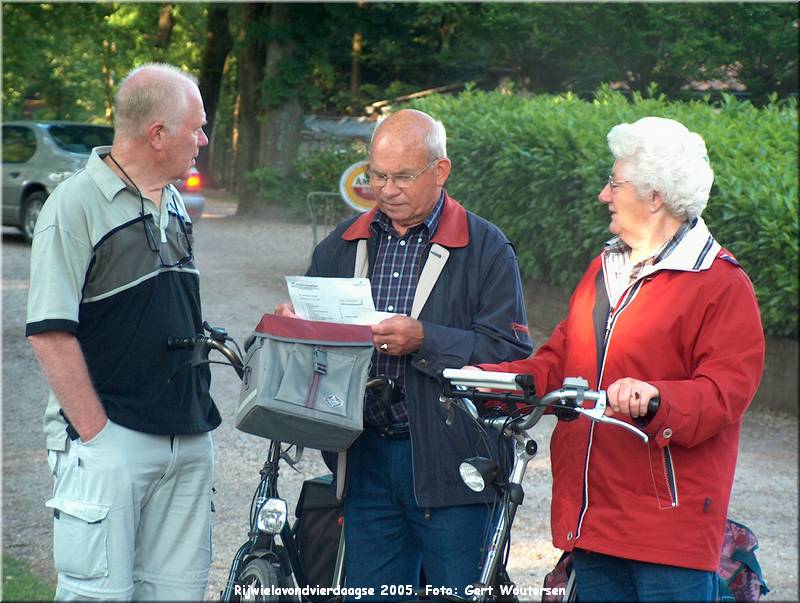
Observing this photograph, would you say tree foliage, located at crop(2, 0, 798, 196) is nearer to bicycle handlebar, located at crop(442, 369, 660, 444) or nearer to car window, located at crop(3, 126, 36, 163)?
car window, located at crop(3, 126, 36, 163)

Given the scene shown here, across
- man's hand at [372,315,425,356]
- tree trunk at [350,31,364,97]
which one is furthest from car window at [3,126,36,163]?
man's hand at [372,315,425,356]

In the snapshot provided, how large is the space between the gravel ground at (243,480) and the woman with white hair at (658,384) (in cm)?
278

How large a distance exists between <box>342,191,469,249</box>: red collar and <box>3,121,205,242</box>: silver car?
15255mm

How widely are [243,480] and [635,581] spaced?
482cm

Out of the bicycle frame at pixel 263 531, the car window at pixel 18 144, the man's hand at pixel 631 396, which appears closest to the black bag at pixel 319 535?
the bicycle frame at pixel 263 531

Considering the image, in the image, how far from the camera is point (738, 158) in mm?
9891

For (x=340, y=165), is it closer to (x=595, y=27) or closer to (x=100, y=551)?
(x=595, y=27)

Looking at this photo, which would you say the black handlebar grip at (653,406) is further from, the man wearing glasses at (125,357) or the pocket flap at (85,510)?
the pocket flap at (85,510)

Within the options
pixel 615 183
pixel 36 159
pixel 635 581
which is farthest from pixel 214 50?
pixel 635 581

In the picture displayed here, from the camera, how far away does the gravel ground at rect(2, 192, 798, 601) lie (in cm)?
622

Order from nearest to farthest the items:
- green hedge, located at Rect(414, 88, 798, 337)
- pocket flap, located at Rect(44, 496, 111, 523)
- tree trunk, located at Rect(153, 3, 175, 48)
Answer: pocket flap, located at Rect(44, 496, 111, 523) < green hedge, located at Rect(414, 88, 798, 337) < tree trunk, located at Rect(153, 3, 175, 48)

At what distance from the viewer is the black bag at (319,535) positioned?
407 cm

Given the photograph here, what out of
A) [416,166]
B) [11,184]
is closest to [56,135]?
[11,184]

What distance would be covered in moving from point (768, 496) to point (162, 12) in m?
35.4
